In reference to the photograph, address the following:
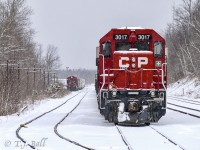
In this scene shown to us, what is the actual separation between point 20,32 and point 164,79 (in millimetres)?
38853

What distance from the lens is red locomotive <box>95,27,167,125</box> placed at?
1329cm

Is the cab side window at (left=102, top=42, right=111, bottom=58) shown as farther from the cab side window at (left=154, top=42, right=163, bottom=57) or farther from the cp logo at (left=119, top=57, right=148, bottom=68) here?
the cab side window at (left=154, top=42, right=163, bottom=57)

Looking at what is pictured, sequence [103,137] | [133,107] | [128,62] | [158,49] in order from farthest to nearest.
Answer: [158,49] < [128,62] < [133,107] < [103,137]

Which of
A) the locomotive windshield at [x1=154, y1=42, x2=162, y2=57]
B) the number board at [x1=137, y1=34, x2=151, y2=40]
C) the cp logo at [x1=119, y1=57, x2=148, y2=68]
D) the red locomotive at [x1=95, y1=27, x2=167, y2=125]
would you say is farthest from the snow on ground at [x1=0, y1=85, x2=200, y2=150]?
the number board at [x1=137, y1=34, x2=151, y2=40]

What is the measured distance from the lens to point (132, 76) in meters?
14.0

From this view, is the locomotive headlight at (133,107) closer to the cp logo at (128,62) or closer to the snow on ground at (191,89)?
the cp logo at (128,62)

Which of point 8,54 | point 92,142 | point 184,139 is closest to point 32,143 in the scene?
point 92,142

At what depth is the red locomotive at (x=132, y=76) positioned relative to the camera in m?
13.3

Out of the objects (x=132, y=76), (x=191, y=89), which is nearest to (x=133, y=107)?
(x=132, y=76)

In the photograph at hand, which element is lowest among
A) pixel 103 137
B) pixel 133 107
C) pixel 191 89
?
pixel 191 89

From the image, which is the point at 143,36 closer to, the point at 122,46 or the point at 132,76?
the point at 122,46

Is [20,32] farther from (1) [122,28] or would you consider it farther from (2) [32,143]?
(2) [32,143]

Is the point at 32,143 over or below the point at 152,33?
below

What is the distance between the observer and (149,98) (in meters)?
13.4
